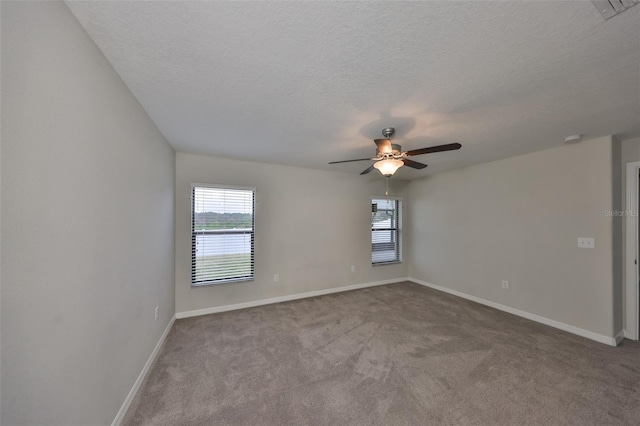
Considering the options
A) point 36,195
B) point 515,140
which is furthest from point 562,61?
point 36,195

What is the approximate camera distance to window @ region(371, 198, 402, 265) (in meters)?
5.10

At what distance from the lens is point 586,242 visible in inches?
112

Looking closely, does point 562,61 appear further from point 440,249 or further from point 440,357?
point 440,249

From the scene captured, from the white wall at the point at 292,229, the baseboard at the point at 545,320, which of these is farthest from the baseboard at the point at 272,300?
the baseboard at the point at 545,320

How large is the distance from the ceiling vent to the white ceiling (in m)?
0.03

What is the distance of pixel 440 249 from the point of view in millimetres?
4691

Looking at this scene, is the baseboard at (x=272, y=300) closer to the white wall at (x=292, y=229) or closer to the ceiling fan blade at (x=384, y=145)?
the white wall at (x=292, y=229)

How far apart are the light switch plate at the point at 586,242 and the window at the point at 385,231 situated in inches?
114

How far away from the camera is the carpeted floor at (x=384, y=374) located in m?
1.69

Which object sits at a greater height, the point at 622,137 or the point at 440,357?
the point at 622,137

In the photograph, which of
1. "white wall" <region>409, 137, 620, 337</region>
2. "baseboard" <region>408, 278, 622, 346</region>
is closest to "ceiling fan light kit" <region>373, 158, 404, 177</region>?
"white wall" <region>409, 137, 620, 337</region>

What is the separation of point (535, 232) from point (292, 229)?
149 inches

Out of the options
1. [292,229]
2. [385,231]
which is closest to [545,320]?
[385,231]

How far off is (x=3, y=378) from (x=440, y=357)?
3021 mm
